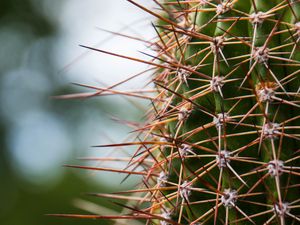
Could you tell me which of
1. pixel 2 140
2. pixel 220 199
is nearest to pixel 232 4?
pixel 220 199

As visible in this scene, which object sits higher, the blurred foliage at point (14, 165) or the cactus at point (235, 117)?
the blurred foliage at point (14, 165)

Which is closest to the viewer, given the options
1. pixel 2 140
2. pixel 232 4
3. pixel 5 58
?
pixel 232 4

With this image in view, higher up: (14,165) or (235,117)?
(14,165)

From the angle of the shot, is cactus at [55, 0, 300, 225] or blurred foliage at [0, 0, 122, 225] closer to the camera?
cactus at [55, 0, 300, 225]

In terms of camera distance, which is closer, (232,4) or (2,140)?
(232,4)

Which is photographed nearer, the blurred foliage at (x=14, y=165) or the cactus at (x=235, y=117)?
the cactus at (x=235, y=117)

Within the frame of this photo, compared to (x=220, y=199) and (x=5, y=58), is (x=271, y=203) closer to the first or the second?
(x=220, y=199)

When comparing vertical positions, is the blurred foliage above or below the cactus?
above

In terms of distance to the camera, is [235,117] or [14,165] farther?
[14,165]
